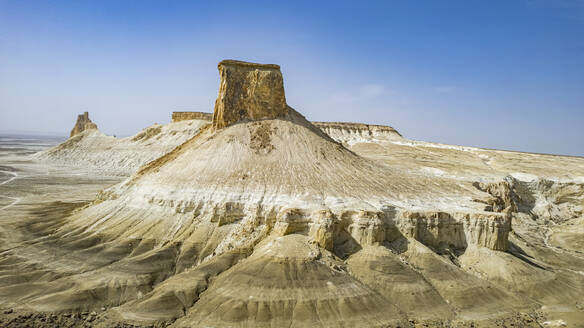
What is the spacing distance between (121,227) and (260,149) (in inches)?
399

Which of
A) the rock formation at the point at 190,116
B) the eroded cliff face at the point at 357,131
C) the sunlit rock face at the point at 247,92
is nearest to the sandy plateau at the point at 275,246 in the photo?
the sunlit rock face at the point at 247,92

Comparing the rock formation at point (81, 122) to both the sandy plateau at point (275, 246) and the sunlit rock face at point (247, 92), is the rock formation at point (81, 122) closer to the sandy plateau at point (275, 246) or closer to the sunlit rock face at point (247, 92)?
the sandy plateau at point (275, 246)

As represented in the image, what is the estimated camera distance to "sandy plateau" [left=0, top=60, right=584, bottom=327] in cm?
1436

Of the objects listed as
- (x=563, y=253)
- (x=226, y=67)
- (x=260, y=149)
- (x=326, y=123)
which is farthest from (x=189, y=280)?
(x=326, y=123)

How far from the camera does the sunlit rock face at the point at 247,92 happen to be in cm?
2688

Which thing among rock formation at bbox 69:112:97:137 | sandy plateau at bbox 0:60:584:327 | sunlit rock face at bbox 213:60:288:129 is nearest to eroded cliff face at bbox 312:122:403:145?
sandy plateau at bbox 0:60:584:327

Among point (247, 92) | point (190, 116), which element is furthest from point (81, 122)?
point (247, 92)

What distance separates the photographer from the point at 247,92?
27.2 m

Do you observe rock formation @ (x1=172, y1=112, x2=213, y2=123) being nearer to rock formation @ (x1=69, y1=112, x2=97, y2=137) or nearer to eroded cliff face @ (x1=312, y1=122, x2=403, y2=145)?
eroded cliff face @ (x1=312, y1=122, x2=403, y2=145)

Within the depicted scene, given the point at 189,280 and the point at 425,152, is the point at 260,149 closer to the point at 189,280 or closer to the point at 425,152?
the point at 189,280

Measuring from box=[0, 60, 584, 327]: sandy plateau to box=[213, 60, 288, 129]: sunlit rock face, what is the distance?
8cm

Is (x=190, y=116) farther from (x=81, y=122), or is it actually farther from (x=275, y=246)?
(x=275, y=246)

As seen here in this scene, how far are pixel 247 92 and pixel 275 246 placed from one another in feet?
45.6

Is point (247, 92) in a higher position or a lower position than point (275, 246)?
higher
